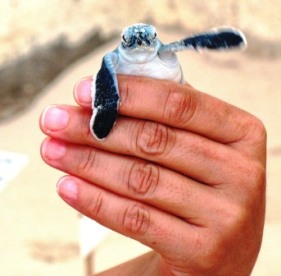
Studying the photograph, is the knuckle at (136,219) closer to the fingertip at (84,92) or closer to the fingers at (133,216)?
the fingers at (133,216)

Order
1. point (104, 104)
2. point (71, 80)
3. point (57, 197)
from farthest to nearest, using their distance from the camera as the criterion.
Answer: point (71, 80) < point (57, 197) < point (104, 104)

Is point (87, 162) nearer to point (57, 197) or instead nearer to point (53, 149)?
point (53, 149)

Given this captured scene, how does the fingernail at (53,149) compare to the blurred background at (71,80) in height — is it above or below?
below

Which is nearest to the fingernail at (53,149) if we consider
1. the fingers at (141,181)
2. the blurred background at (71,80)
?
the fingers at (141,181)

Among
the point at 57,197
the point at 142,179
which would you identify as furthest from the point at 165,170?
the point at 57,197

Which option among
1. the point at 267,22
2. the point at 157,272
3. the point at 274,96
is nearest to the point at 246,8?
the point at 267,22


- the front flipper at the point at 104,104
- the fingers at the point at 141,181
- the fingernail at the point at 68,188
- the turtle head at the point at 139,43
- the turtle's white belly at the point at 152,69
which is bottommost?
the fingernail at the point at 68,188

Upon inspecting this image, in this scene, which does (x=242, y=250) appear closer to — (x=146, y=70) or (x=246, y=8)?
(x=146, y=70)
